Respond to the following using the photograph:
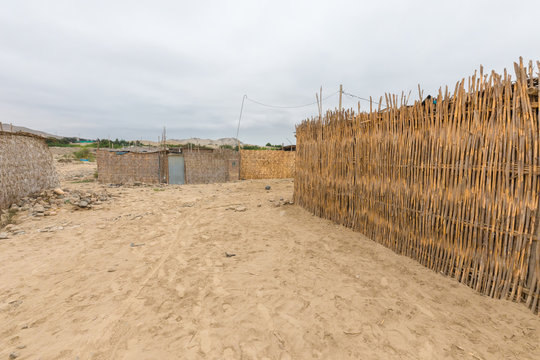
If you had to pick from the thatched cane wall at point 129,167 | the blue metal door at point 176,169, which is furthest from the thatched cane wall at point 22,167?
the blue metal door at point 176,169

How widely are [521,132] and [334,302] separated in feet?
7.47

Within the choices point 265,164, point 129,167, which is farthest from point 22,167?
point 265,164

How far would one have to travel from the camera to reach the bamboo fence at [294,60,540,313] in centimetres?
213

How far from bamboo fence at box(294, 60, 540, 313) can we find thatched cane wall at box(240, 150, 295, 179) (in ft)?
36.5

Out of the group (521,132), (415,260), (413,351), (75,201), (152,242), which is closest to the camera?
(413,351)

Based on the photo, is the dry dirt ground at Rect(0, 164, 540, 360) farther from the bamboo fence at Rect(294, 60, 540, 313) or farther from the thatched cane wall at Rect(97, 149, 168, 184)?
the thatched cane wall at Rect(97, 149, 168, 184)

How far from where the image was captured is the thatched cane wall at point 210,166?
43.1 feet

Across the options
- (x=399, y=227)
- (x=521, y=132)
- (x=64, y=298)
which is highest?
(x=521, y=132)

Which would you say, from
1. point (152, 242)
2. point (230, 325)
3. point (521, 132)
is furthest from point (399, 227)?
point (152, 242)

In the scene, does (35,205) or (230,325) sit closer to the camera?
(230,325)

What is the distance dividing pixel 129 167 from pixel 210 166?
4045 millimetres

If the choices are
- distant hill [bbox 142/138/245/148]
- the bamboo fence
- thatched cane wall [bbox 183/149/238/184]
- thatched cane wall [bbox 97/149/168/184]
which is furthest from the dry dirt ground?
distant hill [bbox 142/138/245/148]

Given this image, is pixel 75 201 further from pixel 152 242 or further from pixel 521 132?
pixel 521 132

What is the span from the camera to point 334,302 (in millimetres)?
2348
